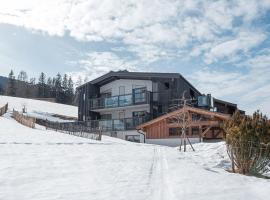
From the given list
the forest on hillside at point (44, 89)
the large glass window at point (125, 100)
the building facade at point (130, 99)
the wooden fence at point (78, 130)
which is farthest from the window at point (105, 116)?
the forest on hillside at point (44, 89)

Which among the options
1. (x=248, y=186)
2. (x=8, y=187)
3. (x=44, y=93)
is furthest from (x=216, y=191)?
(x=44, y=93)

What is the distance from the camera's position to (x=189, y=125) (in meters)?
26.0

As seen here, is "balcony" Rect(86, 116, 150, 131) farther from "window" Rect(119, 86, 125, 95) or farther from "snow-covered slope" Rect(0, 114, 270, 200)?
"snow-covered slope" Rect(0, 114, 270, 200)

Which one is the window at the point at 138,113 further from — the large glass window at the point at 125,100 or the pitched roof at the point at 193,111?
the pitched roof at the point at 193,111

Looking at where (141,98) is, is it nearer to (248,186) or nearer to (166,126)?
(166,126)

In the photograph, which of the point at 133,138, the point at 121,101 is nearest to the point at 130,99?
the point at 121,101

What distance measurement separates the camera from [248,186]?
28.6 ft

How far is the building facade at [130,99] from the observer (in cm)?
3198

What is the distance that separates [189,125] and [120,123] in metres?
8.54

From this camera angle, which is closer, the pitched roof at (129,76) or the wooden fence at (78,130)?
the wooden fence at (78,130)

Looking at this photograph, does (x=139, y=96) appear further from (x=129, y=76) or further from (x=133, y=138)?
(x=133, y=138)

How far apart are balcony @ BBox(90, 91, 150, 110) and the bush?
64.0 feet

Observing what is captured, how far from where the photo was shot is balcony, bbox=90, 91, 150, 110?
32487 mm

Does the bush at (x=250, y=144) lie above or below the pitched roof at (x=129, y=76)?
below
